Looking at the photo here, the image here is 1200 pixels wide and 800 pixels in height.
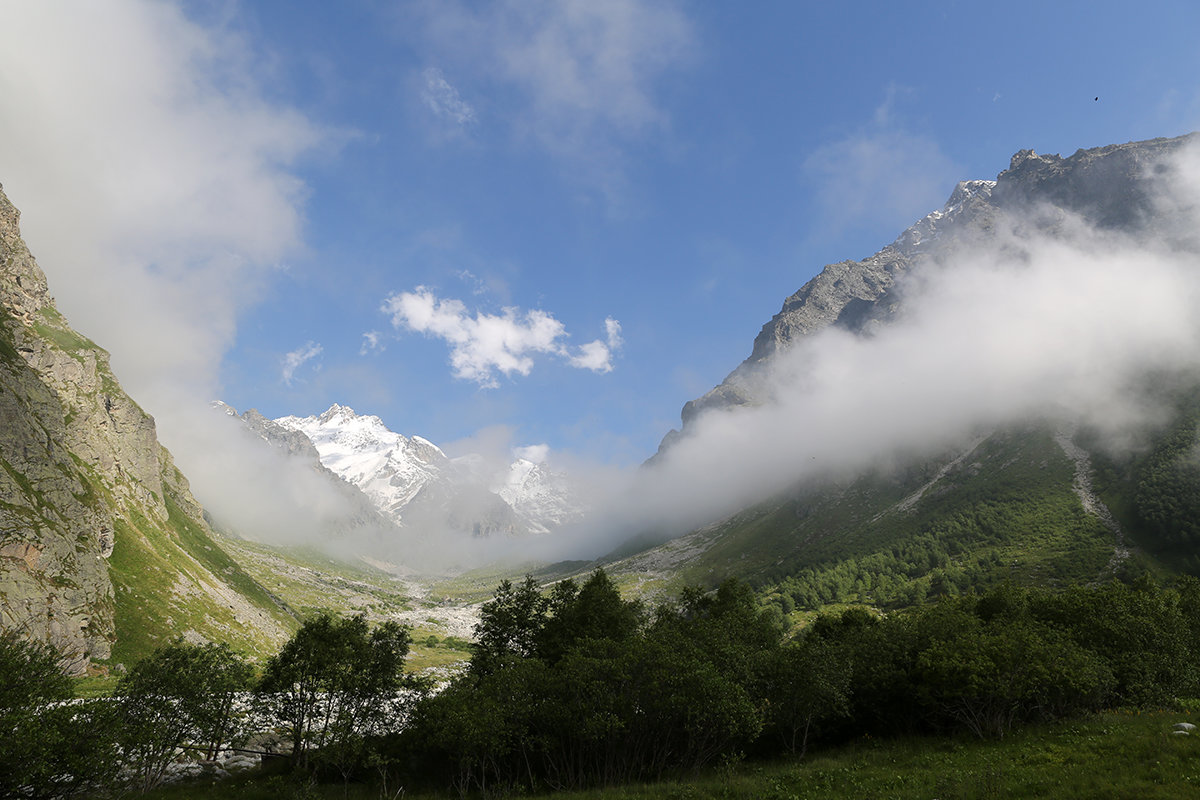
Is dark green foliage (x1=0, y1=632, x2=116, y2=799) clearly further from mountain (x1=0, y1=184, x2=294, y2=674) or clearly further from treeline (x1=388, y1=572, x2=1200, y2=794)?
mountain (x1=0, y1=184, x2=294, y2=674)

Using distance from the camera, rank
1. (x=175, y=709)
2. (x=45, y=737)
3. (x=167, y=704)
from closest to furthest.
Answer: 1. (x=45, y=737)
2. (x=167, y=704)
3. (x=175, y=709)

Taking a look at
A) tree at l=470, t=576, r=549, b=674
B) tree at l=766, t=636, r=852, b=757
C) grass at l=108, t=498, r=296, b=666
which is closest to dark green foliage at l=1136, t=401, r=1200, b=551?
tree at l=766, t=636, r=852, b=757

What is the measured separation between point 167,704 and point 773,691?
5290 cm

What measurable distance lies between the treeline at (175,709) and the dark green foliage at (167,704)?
86 millimetres

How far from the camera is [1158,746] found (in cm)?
2997

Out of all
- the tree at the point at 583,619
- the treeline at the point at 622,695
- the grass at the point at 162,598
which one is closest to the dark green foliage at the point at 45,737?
the treeline at the point at 622,695

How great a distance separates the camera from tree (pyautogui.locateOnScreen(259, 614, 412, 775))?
49438 mm

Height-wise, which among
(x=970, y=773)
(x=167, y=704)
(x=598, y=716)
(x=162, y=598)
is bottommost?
(x=162, y=598)

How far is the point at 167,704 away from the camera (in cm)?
4156

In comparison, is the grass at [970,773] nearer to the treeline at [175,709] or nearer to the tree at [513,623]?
the treeline at [175,709]

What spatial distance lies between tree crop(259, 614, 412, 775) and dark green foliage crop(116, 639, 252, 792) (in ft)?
15.4

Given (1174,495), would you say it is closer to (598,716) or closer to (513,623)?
(513,623)

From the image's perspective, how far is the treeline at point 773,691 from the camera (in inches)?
1682

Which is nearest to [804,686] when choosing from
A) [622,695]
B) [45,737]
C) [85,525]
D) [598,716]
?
[622,695]
